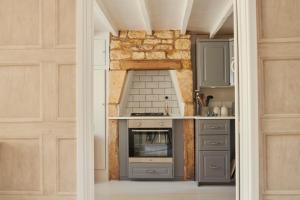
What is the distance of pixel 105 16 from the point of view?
4.89 metres

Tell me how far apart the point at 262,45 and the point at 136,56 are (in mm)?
3455

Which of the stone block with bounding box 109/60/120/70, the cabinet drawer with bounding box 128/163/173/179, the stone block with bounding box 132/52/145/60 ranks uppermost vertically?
the stone block with bounding box 132/52/145/60

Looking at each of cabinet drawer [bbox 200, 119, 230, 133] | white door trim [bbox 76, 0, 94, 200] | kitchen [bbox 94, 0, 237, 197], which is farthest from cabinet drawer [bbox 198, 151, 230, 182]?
white door trim [bbox 76, 0, 94, 200]

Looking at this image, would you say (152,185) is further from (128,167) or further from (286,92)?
(286,92)

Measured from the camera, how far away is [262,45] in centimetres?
279

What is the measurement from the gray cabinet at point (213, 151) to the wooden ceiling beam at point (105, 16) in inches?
84.3

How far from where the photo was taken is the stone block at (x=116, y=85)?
597 centimetres

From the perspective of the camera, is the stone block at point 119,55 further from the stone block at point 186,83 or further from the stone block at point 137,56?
the stone block at point 186,83

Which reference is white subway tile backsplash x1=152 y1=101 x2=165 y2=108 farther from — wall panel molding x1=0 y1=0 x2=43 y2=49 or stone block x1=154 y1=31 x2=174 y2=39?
wall panel molding x1=0 y1=0 x2=43 y2=49

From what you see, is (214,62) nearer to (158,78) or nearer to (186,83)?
(186,83)

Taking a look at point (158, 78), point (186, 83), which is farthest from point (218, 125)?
point (158, 78)

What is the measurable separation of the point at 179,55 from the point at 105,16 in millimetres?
1672

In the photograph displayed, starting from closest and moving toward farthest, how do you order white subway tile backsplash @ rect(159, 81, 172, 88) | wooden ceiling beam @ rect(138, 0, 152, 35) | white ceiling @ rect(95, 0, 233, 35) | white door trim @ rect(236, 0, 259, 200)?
white door trim @ rect(236, 0, 259, 200), wooden ceiling beam @ rect(138, 0, 152, 35), white ceiling @ rect(95, 0, 233, 35), white subway tile backsplash @ rect(159, 81, 172, 88)

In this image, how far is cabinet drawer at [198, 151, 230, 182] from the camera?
18.0 ft
